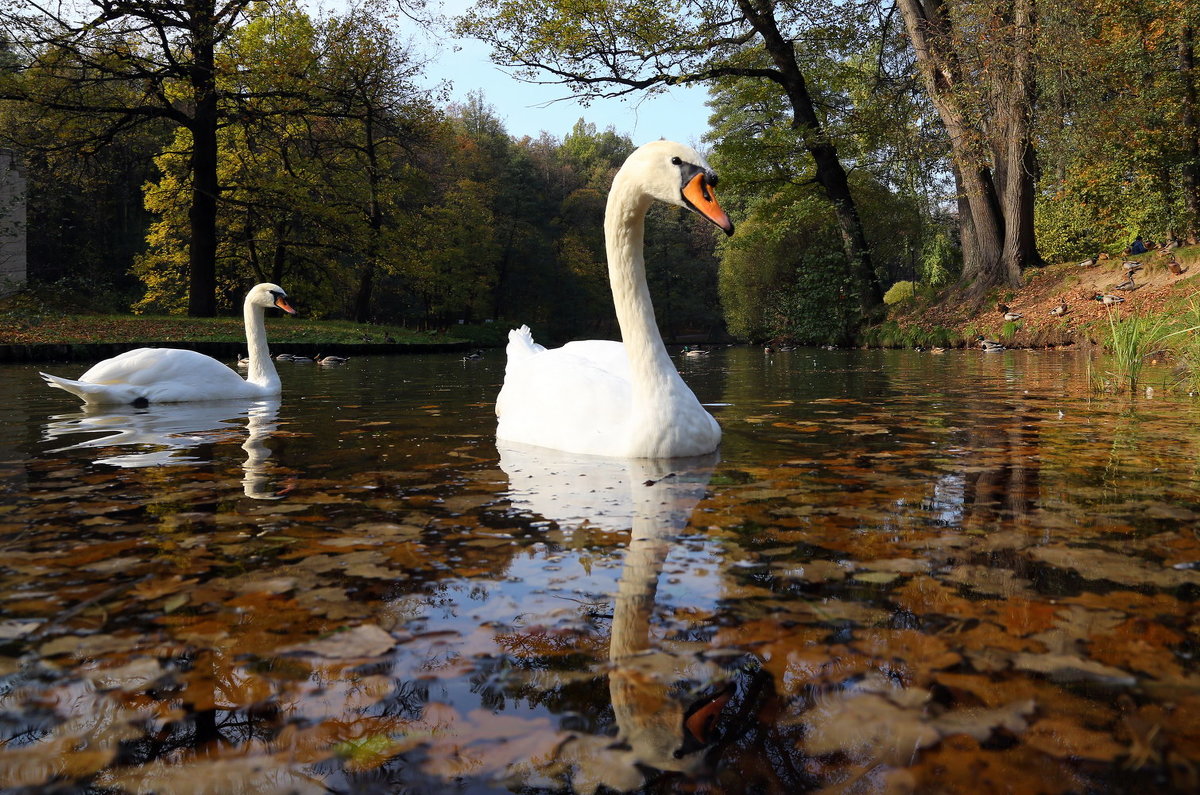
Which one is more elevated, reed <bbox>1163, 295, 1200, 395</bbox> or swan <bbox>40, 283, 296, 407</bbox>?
reed <bbox>1163, 295, 1200, 395</bbox>

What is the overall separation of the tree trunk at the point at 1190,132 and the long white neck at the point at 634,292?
2144cm

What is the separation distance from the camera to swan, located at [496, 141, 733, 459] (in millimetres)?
3961

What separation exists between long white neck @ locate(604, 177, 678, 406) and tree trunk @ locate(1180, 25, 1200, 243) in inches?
844

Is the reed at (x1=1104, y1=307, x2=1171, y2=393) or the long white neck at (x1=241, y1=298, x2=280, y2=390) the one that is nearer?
the reed at (x1=1104, y1=307, x2=1171, y2=393)

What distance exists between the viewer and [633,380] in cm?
420

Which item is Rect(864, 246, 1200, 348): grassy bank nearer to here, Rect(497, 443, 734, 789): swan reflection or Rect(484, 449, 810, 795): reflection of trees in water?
Rect(497, 443, 734, 789): swan reflection

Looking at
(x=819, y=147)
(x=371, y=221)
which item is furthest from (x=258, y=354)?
(x=371, y=221)

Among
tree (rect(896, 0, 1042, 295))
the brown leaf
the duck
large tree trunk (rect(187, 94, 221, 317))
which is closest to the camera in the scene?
the brown leaf

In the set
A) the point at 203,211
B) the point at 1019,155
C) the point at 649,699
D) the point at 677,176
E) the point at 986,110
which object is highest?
the point at 986,110

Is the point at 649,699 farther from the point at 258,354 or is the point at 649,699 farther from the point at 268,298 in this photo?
the point at 268,298

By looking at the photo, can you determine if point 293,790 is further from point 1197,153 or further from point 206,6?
point 1197,153

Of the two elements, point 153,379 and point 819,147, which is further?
point 819,147

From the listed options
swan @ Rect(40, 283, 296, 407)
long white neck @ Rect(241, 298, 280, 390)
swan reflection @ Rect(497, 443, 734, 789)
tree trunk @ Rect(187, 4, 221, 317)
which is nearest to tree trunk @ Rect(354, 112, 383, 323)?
tree trunk @ Rect(187, 4, 221, 317)

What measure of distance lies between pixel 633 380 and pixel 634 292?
22.4 inches
